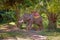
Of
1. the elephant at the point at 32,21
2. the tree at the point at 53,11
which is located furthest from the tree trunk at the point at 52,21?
the elephant at the point at 32,21

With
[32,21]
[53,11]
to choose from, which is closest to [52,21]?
[53,11]

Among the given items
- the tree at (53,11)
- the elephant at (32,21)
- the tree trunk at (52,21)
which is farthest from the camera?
the elephant at (32,21)

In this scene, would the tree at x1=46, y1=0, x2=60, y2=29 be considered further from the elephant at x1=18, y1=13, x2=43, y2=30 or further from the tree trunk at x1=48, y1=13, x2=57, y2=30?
the elephant at x1=18, y1=13, x2=43, y2=30

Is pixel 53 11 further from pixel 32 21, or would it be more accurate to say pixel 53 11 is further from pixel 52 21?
pixel 32 21

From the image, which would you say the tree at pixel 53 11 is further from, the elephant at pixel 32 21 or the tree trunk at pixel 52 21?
the elephant at pixel 32 21

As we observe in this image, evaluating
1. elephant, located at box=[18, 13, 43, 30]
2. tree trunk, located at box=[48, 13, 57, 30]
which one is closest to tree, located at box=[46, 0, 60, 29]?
tree trunk, located at box=[48, 13, 57, 30]

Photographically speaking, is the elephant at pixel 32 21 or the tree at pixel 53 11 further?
the elephant at pixel 32 21

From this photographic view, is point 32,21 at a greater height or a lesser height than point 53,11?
lesser

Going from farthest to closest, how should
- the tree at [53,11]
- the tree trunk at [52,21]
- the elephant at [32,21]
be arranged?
the elephant at [32,21]
the tree trunk at [52,21]
the tree at [53,11]

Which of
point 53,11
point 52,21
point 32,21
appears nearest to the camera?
point 53,11

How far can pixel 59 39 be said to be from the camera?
5.29m

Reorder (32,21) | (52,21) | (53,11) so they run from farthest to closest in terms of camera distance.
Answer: (32,21) → (52,21) → (53,11)

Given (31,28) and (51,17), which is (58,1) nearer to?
(51,17)

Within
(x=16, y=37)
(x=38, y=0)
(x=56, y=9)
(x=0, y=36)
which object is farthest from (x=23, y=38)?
(x=38, y=0)
